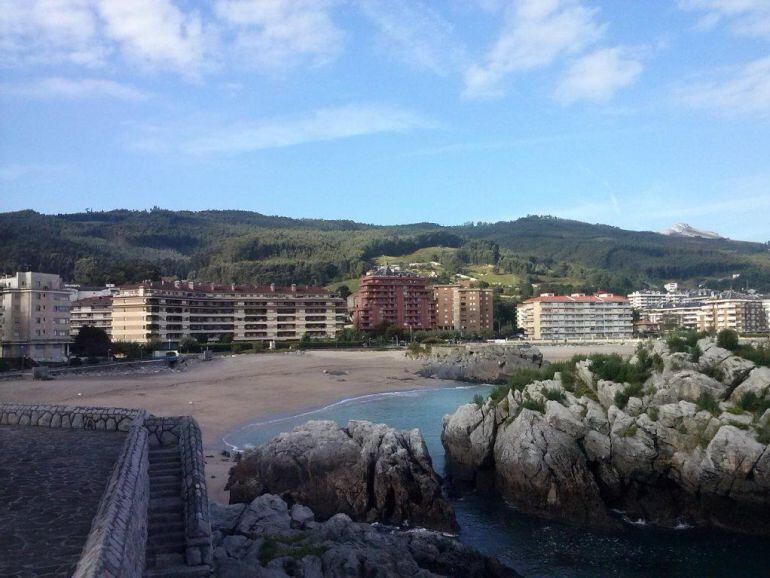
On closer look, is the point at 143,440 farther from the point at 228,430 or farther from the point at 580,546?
the point at 228,430

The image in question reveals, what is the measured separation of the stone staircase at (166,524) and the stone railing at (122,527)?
1.25 feet

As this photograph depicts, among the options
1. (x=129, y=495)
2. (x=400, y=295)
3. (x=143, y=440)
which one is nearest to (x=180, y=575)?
(x=129, y=495)

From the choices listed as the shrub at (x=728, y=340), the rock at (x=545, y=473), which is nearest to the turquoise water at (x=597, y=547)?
the rock at (x=545, y=473)

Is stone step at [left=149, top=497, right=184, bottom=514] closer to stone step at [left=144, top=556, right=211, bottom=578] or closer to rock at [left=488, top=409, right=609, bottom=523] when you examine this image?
stone step at [left=144, top=556, right=211, bottom=578]

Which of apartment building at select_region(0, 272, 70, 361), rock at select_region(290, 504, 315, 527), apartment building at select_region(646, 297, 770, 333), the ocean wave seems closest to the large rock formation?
rock at select_region(290, 504, 315, 527)

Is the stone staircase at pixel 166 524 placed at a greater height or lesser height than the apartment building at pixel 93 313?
lesser

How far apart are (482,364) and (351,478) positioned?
1884 inches

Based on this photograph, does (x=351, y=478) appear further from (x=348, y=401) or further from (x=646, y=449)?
(x=348, y=401)

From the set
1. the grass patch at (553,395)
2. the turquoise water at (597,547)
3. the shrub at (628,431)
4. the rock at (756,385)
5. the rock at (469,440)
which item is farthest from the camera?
the grass patch at (553,395)

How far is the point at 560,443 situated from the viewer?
23703 millimetres

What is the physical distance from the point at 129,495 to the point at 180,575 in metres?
2.62

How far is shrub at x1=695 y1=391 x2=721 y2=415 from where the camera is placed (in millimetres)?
23531

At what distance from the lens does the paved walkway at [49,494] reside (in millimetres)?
8188

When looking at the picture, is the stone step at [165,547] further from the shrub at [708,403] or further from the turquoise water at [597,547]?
the shrub at [708,403]
